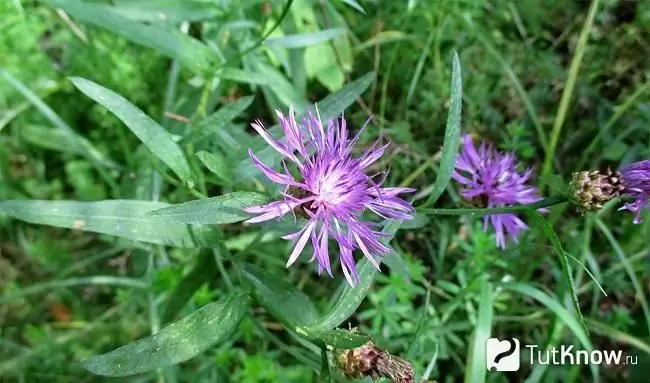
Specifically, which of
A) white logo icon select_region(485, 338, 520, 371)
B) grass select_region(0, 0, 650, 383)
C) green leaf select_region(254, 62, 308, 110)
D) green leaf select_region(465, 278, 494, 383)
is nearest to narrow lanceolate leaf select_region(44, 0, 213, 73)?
grass select_region(0, 0, 650, 383)

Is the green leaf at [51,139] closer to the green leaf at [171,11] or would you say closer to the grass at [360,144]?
the grass at [360,144]

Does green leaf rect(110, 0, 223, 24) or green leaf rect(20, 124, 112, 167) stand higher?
green leaf rect(110, 0, 223, 24)

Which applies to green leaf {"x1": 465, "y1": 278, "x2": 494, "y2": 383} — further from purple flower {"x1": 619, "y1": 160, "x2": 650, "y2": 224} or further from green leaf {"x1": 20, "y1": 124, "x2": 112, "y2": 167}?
green leaf {"x1": 20, "y1": 124, "x2": 112, "y2": 167}

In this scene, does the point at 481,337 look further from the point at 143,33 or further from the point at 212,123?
the point at 143,33

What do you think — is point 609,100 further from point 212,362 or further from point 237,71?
point 212,362

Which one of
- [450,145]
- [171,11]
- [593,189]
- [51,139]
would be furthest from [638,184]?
[51,139]

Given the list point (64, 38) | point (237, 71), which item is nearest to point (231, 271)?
point (237, 71)

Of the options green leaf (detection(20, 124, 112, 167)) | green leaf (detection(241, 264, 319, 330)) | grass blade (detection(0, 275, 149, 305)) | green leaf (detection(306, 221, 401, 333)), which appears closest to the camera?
green leaf (detection(306, 221, 401, 333))
